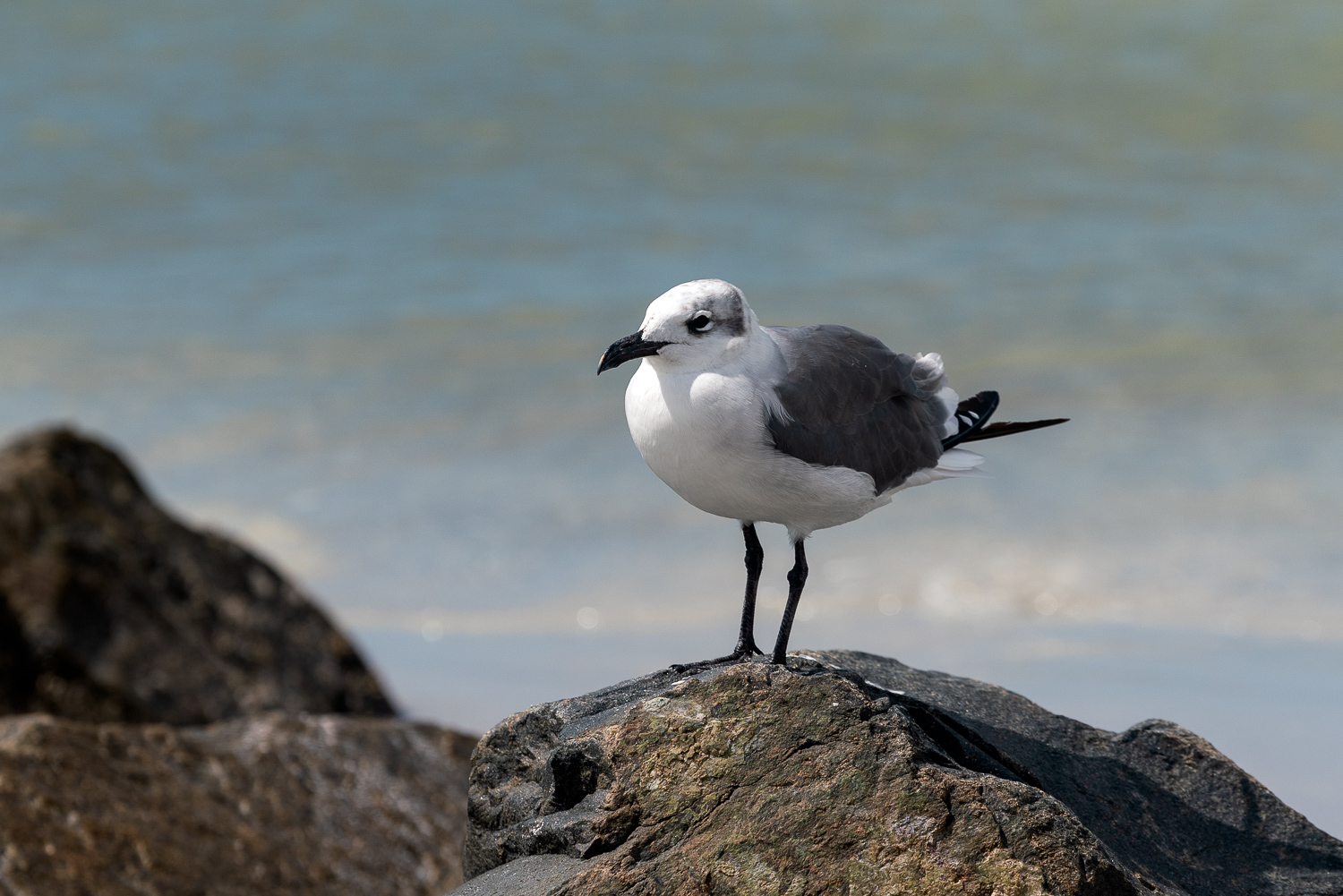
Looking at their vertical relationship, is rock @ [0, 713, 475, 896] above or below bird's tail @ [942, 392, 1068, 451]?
below

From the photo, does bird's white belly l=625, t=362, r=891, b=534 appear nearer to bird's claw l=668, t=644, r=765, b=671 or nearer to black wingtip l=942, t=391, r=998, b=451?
bird's claw l=668, t=644, r=765, b=671

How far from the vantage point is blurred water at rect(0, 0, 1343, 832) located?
785 centimetres

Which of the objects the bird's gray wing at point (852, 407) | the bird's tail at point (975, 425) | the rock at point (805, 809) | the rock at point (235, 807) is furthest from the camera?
the rock at point (235, 807)

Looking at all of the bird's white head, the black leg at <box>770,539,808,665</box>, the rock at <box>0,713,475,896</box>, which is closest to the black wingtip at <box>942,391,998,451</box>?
the black leg at <box>770,539,808,665</box>

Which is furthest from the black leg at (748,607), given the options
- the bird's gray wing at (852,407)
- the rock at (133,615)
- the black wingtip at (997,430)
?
the rock at (133,615)

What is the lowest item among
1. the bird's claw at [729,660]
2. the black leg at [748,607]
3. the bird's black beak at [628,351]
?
the bird's claw at [729,660]

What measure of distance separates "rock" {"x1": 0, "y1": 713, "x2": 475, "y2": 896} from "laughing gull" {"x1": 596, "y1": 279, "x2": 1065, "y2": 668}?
5.75 feet

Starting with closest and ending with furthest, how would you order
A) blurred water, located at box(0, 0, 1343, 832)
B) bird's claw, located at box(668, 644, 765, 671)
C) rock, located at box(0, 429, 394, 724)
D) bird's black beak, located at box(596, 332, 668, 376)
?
bird's black beak, located at box(596, 332, 668, 376) → bird's claw, located at box(668, 644, 765, 671) → rock, located at box(0, 429, 394, 724) → blurred water, located at box(0, 0, 1343, 832)

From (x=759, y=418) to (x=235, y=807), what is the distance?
2456 millimetres

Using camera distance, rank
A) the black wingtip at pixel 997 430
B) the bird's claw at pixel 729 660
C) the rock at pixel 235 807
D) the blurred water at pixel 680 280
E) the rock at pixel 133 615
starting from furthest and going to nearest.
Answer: the blurred water at pixel 680 280
the rock at pixel 133 615
the rock at pixel 235 807
the black wingtip at pixel 997 430
the bird's claw at pixel 729 660

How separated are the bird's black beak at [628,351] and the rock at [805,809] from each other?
0.75m

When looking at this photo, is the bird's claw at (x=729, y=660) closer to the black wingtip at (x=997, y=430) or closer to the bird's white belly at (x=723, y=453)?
the bird's white belly at (x=723, y=453)

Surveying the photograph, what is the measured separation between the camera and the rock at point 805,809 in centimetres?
291

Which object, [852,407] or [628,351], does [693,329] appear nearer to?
[628,351]
